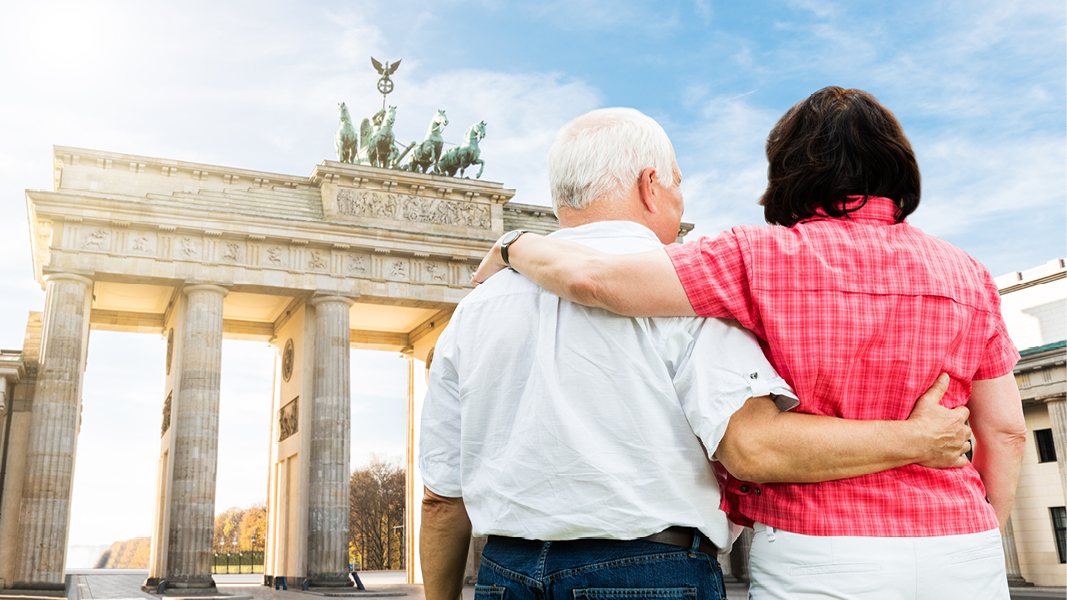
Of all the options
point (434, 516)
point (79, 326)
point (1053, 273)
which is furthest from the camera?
point (1053, 273)

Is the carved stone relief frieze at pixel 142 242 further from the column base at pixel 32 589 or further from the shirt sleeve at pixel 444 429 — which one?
the shirt sleeve at pixel 444 429

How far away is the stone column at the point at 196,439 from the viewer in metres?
27.0

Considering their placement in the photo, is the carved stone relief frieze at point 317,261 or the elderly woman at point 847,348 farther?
the carved stone relief frieze at point 317,261

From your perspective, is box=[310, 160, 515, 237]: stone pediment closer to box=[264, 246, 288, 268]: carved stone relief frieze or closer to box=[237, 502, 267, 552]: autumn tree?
box=[264, 246, 288, 268]: carved stone relief frieze

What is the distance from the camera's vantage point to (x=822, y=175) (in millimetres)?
2496

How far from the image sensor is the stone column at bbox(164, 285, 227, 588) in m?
27.0

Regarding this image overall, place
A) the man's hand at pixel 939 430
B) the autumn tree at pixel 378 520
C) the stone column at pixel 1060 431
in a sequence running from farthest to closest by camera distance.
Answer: the autumn tree at pixel 378 520, the stone column at pixel 1060 431, the man's hand at pixel 939 430

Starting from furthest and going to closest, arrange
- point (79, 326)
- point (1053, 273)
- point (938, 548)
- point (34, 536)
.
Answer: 1. point (1053, 273)
2. point (79, 326)
3. point (34, 536)
4. point (938, 548)

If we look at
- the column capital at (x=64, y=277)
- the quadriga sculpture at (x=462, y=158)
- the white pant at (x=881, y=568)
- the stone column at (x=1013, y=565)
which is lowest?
the stone column at (x=1013, y=565)

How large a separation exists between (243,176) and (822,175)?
1259 inches

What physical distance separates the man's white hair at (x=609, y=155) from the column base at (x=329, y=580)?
28.4m

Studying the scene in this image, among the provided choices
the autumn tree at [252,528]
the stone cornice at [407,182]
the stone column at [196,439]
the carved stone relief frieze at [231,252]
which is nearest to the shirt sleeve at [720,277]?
the stone column at [196,439]

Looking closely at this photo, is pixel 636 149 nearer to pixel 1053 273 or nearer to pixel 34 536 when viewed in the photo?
pixel 34 536

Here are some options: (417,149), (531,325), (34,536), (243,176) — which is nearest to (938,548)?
(531,325)
